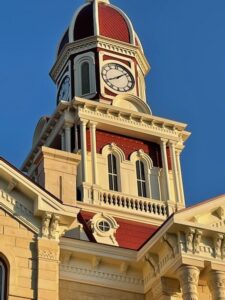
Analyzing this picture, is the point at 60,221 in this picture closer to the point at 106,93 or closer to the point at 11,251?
the point at 11,251

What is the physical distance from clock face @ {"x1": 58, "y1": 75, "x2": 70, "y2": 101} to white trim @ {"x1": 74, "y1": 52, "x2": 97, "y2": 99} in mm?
694

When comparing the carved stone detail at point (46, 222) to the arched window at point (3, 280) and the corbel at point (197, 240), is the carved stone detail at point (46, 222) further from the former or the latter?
the corbel at point (197, 240)

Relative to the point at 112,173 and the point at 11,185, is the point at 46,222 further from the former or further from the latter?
the point at 112,173

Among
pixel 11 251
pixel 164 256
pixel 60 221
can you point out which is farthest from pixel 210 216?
pixel 11 251

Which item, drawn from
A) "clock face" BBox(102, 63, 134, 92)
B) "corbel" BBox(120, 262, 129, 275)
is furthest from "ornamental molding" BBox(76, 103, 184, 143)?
"corbel" BBox(120, 262, 129, 275)

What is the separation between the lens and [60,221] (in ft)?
68.4

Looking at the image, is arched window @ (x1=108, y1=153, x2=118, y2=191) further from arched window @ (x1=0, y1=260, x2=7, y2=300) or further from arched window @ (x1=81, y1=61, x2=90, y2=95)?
arched window @ (x1=0, y1=260, x2=7, y2=300)

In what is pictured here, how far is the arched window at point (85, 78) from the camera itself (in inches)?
1666

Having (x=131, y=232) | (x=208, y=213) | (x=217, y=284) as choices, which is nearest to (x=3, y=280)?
(x=217, y=284)

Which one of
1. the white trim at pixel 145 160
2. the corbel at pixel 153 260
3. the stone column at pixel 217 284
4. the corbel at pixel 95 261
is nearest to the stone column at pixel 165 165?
the white trim at pixel 145 160

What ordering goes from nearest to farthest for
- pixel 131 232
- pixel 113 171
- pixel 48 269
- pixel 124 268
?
pixel 48 269, pixel 124 268, pixel 131 232, pixel 113 171

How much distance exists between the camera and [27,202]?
827 inches

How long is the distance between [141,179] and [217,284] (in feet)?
59.3

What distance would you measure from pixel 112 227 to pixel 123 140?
6979mm
